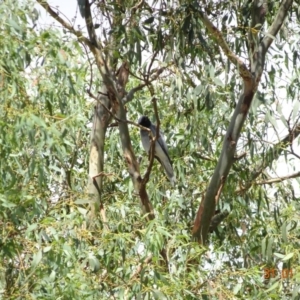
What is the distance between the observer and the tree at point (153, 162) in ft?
11.3

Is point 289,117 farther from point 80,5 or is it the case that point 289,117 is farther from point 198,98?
point 80,5

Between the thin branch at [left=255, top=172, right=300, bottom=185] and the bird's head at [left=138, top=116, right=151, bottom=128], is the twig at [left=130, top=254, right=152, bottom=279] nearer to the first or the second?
the thin branch at [left=255, top=172, right=300, bottom=185]

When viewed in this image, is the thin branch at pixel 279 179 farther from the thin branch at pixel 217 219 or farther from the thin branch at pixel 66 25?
the thin branch at pixel 66 25

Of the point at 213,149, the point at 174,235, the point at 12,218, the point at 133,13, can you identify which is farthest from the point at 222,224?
the point at 12,218

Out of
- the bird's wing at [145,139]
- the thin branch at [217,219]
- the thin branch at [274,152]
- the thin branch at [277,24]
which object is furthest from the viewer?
the bird's wing at [145,139]

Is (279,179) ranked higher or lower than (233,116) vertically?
lower

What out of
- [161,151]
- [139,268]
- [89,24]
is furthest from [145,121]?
[139,268]

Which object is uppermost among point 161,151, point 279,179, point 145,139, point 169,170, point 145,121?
point 145,121

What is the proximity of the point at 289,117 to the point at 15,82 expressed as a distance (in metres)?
1.52

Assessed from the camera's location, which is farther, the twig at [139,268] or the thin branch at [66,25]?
the thin branch at [66,25]

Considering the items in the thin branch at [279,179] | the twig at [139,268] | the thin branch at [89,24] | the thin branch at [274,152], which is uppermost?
the thin branch at [89,24]

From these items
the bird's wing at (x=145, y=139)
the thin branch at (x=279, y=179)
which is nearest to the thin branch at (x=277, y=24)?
the thin branch at (x=279, y=179)

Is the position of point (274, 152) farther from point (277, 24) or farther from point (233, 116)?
point (277, 24)

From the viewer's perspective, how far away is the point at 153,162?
14.2ft
